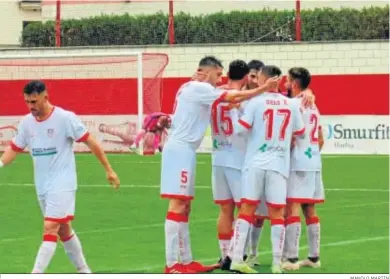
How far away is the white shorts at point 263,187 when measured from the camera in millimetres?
12766

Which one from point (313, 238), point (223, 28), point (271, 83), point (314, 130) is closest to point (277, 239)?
point (313, 238)

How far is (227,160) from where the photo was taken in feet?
43.5

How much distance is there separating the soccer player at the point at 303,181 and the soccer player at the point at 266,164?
0.45m

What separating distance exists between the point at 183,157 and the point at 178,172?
169 mm

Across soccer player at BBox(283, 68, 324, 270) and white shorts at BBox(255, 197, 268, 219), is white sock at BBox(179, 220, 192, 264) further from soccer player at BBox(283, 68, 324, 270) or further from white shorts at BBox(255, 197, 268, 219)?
soccer player at BBox(283, 68, 324, 270)

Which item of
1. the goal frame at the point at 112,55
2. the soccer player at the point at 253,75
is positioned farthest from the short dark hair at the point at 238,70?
the goal frame at the point at 112,55

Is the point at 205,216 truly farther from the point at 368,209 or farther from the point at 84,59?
the point at 84,59

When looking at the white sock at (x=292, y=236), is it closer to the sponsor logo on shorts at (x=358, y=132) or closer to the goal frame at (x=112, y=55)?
the goal frame at (x=112, y=55)

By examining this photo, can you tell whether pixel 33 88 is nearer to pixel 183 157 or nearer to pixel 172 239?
pixel 183 157

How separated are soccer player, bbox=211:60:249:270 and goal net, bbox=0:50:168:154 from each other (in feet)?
70.5

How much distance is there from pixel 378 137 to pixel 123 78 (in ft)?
25.2

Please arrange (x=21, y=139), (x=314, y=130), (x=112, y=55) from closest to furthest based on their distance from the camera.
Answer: (x=21, y=139), (x=314, y=130), (x=112, y=55)

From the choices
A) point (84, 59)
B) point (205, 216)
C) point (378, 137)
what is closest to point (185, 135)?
point (205, 216)

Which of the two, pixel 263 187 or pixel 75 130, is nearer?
pixel 75 130
